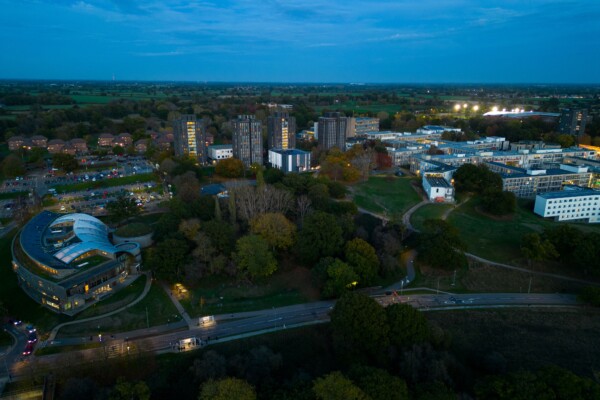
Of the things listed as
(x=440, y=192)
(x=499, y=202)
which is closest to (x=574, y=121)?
(x=440, y=192)

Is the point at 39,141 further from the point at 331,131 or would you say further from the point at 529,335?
the point at 529,335

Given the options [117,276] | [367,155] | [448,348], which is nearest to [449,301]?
[448,348]

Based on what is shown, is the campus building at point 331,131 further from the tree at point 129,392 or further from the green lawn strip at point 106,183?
the tree at point 129,392

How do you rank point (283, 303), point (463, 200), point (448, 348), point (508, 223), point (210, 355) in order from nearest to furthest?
point (210, 355) < point (448, 348) < point (283, 303) < point (508, 223) < point (463, 200)

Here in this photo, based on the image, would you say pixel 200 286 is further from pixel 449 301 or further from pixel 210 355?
pixel 449 301

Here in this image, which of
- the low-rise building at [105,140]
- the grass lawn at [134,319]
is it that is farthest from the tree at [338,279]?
the low-rise building at [105,140]

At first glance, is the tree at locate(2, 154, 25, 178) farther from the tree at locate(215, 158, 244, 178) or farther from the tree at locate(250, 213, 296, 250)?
the tree at locate(250, 213, 296, 250)
